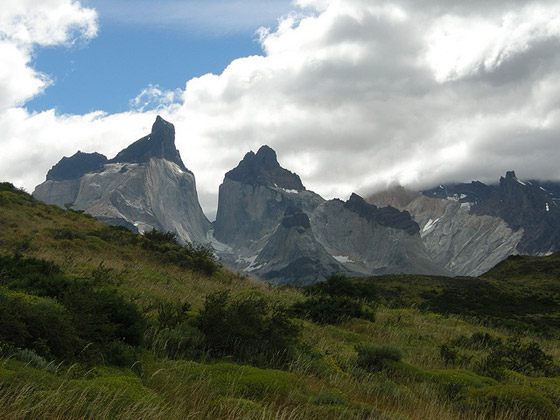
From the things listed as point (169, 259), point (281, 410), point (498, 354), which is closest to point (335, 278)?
point (169, 259)

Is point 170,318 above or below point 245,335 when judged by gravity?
above

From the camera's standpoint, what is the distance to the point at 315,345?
40.6 feet

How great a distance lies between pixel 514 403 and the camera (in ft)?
28.4

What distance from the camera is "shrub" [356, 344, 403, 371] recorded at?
36.6ft

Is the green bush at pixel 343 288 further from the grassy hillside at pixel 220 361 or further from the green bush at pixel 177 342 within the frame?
the green bush at pixel 177 342

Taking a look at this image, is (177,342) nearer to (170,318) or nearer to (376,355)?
(170,318)

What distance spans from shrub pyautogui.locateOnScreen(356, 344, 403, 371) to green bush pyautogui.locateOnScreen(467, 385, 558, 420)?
2.31m

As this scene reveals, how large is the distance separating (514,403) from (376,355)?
10.7 feet

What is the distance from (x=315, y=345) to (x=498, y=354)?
5352 mm

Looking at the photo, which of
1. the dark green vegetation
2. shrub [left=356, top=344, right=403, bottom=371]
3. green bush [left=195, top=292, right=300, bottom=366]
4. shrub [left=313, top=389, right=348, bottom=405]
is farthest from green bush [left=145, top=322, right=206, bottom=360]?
the dark green vegetation

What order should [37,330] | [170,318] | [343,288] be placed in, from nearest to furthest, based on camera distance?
[37,330]
[170,318]
[343,288]

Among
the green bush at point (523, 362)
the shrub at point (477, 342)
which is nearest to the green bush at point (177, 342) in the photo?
the green bush at point (523, 362)

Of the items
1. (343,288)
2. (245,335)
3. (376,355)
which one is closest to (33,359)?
(245,335)

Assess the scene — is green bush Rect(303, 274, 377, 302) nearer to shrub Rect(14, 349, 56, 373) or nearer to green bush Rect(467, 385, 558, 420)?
green bush Rect(467, 385, 558, 420)
